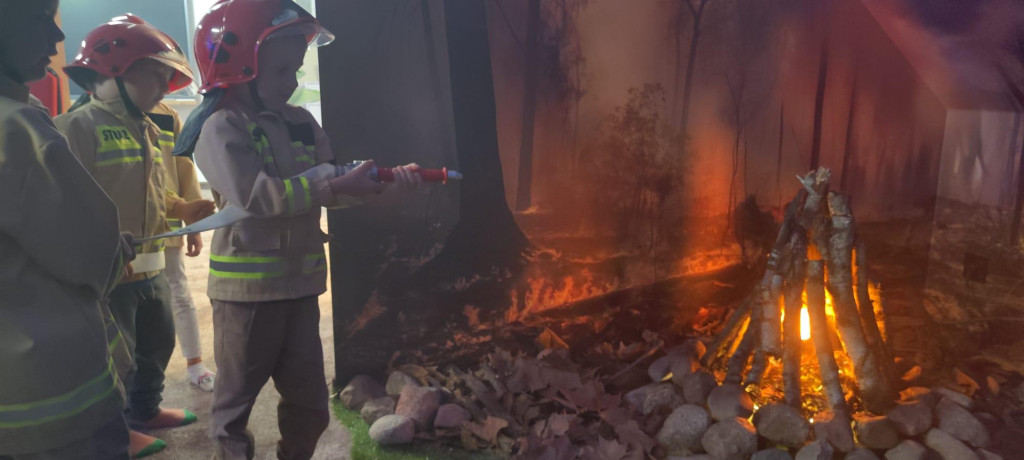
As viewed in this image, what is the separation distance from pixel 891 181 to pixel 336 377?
3.67 metres

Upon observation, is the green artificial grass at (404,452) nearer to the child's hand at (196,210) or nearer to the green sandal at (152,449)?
the green sandal at (152,449)

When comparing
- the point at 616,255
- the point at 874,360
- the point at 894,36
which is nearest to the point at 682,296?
the point at 616,255

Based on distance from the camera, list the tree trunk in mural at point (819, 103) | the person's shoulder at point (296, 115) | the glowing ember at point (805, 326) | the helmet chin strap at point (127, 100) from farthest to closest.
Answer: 1. the tree trunk in mural at point (819, 103)
2. the glowing ember at point (805, 326)
3. the helmet chin strap at point (127, 100)
4. the person's shoulder at point (296, 115)

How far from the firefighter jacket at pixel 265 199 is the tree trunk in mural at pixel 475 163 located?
1.12 m

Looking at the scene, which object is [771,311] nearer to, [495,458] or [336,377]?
[495,458]

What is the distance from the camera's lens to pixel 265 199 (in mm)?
2219

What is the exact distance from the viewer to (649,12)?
12.3 ft

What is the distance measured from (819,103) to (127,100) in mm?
3876

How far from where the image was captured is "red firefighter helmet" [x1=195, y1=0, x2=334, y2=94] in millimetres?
→ 2275

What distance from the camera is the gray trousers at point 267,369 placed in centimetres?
241

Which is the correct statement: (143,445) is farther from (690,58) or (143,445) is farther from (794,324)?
(690,58)

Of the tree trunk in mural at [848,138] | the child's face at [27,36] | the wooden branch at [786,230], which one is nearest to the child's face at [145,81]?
the child's face at [27,36]

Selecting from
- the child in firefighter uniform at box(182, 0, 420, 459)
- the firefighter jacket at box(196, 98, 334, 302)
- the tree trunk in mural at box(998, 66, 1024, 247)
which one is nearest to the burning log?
the tree trunk in mural at box(998, 66, 1024, 247)

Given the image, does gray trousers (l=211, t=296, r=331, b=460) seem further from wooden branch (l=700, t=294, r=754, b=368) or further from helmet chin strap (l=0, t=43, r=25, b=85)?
wooden branch (l=700, t=294, r=754, b=368)
